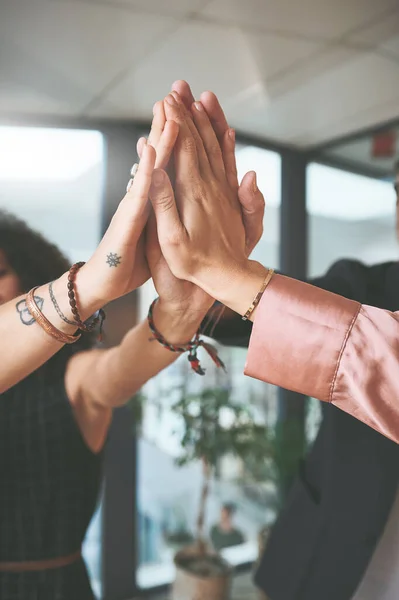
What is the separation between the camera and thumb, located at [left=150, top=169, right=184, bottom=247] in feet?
1.66

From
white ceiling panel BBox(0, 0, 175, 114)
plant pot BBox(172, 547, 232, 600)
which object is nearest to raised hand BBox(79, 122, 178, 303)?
white ceiling panel BBox(0, 0, 175, 114)

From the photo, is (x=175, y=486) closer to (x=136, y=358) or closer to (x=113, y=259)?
A: (x=136, y=358)

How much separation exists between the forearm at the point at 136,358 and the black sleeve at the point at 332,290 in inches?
4.0

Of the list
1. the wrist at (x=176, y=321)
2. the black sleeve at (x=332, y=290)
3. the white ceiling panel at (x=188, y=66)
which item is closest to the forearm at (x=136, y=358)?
the wrist at (x=176, y=321)

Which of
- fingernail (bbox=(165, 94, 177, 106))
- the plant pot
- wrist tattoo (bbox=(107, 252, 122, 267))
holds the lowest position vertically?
the plant pot

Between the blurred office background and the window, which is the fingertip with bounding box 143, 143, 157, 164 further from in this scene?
the window

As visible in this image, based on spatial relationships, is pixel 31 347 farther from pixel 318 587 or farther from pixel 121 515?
pixel 121 515

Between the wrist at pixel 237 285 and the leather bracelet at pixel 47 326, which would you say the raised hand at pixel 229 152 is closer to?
the wrist at pixel 237 285

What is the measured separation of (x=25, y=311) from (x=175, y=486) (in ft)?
6.11

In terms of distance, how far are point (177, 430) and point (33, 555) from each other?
98 centimetres

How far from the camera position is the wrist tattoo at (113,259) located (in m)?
0.53

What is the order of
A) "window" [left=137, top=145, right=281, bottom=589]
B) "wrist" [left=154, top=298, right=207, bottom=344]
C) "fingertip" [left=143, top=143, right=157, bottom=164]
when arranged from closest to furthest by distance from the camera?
"fingertip" [left=143, top=143, right=157, bottom=164], "wrist" [left=154, top=298, right=207, bottom=344], "window" [left=137, top=145, right=281, bottom=589]

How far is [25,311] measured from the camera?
57 cm

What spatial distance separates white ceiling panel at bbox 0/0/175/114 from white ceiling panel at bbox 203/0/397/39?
107mm
